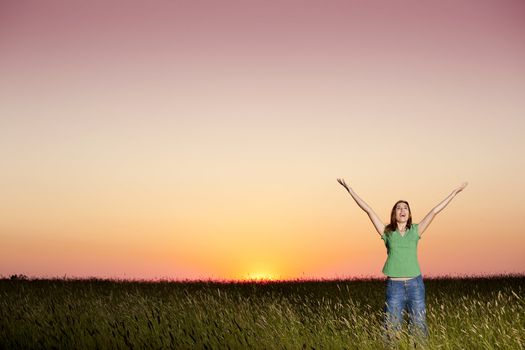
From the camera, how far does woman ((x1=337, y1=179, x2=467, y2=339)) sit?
308 inches

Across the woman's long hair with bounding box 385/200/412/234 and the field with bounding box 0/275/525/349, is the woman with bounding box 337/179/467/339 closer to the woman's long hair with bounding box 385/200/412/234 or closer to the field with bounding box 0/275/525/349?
the woman's long hair with bounding box 385/200/412/234

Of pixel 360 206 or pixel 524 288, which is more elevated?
pixel 360 206

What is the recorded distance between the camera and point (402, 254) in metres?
7.98

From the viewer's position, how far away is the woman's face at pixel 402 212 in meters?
8.06

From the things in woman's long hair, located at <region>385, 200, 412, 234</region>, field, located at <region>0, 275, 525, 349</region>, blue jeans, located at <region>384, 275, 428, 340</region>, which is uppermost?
woman's long hair, located at <region>385, 200, 412, 234</region>

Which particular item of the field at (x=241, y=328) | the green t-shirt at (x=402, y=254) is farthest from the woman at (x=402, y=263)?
the field at (x=241, y=328)

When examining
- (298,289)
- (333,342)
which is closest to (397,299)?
(333,342)

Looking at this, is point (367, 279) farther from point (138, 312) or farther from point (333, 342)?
point (333, 342)

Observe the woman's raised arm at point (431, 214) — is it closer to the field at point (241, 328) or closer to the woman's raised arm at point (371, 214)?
the woman's raised arm at point (371, 214)

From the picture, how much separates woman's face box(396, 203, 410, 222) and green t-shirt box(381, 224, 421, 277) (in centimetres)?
18

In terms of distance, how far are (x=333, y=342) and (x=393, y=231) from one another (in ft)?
5.59

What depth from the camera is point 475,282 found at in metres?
22.9

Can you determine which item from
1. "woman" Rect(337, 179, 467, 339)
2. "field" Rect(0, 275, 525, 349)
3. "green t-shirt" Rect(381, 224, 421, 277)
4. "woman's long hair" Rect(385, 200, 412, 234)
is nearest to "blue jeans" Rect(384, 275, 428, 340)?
"woman" Rect(337, 179, 467, 339)

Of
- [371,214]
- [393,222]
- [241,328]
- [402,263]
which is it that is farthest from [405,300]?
[241,328]
